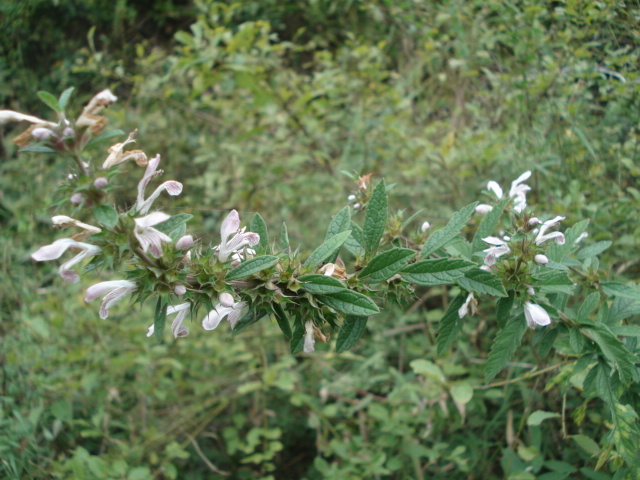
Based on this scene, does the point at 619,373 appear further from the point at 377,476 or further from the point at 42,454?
the point at 42,454

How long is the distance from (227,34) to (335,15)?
1568 mm

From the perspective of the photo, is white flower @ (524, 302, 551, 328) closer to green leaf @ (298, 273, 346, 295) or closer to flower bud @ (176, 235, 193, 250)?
green leaf @ (298, 273, 346, 295)

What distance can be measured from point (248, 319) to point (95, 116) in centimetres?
38

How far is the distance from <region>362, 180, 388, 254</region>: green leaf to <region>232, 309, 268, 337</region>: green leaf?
214 millimetres

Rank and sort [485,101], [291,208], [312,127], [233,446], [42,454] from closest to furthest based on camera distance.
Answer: [42,454], [233,446], [485,101], [312,127], [291,208]

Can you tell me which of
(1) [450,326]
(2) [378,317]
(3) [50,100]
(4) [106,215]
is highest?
(3) [50,100]

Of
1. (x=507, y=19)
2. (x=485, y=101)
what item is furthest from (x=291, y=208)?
(x=507, y=19)

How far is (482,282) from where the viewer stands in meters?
0.77

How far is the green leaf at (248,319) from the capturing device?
75 cm

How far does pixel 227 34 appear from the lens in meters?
1.95

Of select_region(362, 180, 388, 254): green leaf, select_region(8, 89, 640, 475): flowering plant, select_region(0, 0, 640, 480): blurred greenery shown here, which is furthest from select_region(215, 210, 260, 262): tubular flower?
select_region(0, 0, 640, 480): blurred greenery

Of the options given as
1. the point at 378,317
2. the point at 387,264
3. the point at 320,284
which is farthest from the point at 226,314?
the point at 378,317

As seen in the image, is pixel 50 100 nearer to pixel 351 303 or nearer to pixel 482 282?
pixel 351 303

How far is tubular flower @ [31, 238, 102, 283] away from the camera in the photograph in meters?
0.64
